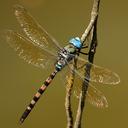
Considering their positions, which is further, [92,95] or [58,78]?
[58,78]

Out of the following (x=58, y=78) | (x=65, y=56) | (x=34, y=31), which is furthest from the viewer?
(x=58, y=78)

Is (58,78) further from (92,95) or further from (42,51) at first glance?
(92,95)

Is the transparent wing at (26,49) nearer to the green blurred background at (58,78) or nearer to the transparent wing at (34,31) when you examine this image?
the transparent wing at (34,31)

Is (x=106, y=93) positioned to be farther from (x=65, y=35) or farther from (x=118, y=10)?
(x=118, y=10)

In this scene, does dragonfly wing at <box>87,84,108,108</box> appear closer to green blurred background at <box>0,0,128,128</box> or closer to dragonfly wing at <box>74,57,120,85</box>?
dragonfly wing at <box>74,57,120,85</box>

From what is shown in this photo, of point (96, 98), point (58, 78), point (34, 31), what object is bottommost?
point (96, 98)

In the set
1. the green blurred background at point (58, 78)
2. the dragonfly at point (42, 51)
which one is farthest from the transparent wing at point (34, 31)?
the green blurred background at point (58, 78)

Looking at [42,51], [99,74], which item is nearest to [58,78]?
[42,51]
